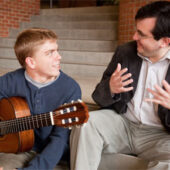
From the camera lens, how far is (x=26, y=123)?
1490 mm

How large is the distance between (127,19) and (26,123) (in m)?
2.94

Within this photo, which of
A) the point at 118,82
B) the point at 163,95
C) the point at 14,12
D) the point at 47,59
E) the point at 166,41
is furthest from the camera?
the point at 14,12

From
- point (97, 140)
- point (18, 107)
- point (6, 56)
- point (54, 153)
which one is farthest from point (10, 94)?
point (6, 56)

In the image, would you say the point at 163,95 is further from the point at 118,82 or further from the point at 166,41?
the point at 166,41

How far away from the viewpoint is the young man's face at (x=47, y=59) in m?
1.63

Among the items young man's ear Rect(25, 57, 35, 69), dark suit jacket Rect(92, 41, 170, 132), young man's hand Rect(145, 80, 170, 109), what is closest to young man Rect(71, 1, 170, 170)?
dark suit jacket Rect(92, 41, 170, 132)

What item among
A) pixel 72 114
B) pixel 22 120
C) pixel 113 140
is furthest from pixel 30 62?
pixel 113 140

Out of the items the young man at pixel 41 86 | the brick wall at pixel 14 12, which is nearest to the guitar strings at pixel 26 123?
the young man at pixel 41 86

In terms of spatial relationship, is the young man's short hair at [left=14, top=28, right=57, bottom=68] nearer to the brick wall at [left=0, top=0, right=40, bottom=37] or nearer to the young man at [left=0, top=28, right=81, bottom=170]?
the young man at [left=0, top=28, right=81, bottom=170]

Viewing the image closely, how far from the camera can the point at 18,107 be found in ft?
5.31

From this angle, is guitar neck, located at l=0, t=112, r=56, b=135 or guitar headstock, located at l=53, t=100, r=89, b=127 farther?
guitar neck, located at l=0, t=112, r=56, b=135

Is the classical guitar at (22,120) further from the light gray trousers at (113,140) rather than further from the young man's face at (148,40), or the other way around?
the young man's face at (148,40)

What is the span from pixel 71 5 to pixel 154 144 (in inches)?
242

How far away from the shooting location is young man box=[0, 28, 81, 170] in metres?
1.62
